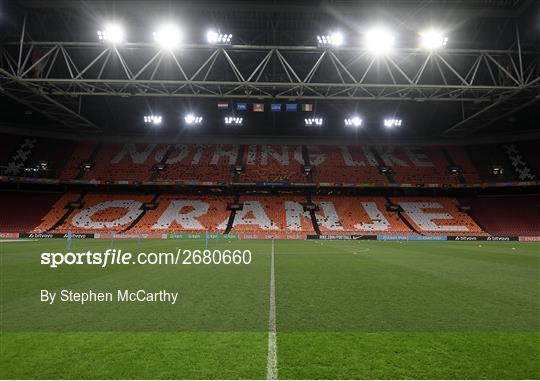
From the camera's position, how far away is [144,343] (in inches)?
151

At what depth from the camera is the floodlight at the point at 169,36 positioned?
18.4 metres

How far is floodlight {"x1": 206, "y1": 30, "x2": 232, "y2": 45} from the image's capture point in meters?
20.0

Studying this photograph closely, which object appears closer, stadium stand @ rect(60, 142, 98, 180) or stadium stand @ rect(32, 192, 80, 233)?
stadium stand @ rect(32, 192, 80, 233)

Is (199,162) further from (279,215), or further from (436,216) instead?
(436,216)

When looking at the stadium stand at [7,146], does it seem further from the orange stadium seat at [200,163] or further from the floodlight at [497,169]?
the floodlight at [497,169]

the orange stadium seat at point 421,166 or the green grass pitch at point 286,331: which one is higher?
the orange stadium seat at point 421,166

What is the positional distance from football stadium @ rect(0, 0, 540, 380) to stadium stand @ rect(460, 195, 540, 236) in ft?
0.92

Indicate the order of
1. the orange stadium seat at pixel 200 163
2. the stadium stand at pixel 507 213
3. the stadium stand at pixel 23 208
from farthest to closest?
the orange stadium seat at pixel 200 163, the stadium stand at pixel 507 213, the stadium stand at pixel 23 208

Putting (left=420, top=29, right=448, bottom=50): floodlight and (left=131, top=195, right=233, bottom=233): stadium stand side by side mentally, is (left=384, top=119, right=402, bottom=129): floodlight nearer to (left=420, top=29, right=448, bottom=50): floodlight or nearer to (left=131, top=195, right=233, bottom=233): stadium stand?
(left=420, top=29, right=448, bottom=50): floodlight

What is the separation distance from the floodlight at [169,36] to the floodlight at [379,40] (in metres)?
11.0

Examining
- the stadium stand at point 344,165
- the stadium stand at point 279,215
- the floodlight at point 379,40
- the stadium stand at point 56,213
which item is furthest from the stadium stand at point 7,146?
the floodlight at point 379,40

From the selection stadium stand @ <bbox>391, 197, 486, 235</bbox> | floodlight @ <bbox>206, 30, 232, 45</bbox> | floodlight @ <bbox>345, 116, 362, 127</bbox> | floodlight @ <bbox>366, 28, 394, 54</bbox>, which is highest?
floodlight @ <bbox>345, 116, 362, 127</bbox>

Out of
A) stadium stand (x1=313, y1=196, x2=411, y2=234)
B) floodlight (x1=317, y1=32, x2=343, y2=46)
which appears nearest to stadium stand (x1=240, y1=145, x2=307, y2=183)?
stadium stand (x1=313, y1=196, x2=411, y2=234)

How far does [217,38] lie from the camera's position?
67.2ft
